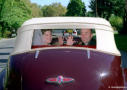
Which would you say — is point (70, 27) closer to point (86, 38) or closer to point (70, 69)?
point (86, 38)

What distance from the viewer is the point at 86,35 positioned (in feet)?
17.2

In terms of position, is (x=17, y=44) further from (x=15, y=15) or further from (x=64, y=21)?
(x=15, y=15)

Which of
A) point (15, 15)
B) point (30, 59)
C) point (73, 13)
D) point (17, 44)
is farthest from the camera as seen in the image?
point (73, 13)

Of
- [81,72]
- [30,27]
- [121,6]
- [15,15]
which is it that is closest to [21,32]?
[30,27]

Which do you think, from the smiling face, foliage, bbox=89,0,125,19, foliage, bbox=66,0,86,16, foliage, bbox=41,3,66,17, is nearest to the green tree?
foliage, bbox=89,0,125,19

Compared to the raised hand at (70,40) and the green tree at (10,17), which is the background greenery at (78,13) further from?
the raised hand at (70,40)

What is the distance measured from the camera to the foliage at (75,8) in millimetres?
108438

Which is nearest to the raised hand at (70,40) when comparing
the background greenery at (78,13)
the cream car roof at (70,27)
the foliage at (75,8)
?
the cream car roof at (70,27)

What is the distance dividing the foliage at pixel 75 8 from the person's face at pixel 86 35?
103 m

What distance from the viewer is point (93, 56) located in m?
4.29

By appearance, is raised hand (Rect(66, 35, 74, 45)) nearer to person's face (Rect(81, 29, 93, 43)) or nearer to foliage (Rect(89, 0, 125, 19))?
person's face (Rect(81, 29, 93, 43))

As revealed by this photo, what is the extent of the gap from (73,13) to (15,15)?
144 ft

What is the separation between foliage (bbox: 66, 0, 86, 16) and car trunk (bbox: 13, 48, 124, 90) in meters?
104

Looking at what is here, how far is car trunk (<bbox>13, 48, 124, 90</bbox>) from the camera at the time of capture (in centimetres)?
398
